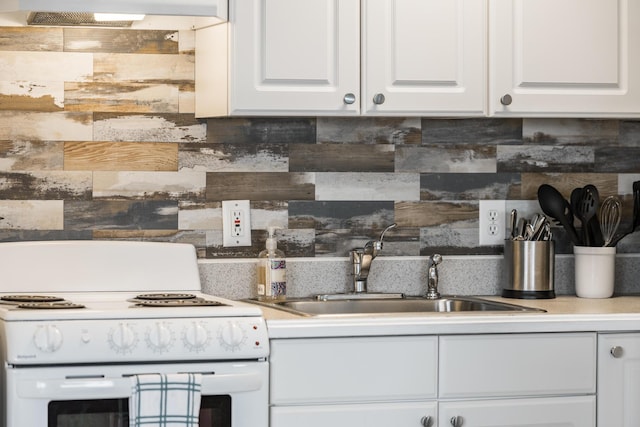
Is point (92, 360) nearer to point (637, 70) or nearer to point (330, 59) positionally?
point (330, 59)

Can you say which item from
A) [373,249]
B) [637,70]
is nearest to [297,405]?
[373,249]

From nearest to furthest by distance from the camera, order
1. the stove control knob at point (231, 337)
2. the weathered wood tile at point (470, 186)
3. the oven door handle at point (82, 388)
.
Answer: the oven door handle at point (82, 388), the stove control knob at point (231, 337), the weathered wood tile at point (470, 186)

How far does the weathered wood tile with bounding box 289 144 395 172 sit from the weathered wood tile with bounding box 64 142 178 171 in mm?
376

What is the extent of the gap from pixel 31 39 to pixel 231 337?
1161 mm

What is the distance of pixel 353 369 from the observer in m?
2.61

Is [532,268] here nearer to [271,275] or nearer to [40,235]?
[271,275]

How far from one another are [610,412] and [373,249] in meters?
0.84

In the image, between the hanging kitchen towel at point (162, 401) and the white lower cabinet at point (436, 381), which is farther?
the white lower cabinet at point (436, 381)

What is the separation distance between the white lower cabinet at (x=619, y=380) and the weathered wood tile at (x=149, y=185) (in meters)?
1.26

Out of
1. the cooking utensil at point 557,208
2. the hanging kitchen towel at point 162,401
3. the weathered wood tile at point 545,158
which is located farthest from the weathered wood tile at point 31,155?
the cooking utensil at point 557,208

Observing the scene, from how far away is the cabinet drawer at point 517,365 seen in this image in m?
2.66

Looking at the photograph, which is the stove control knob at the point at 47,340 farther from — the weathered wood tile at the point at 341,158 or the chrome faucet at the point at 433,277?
the chrome faucet at the point at 433,277

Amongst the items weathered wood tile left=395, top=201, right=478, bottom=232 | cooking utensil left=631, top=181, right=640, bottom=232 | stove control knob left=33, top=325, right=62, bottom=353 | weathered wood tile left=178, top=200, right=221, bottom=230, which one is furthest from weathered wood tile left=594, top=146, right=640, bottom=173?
stove control knob left=33, top=325, right=62, bottom=353

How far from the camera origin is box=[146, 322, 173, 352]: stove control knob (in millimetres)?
2445
